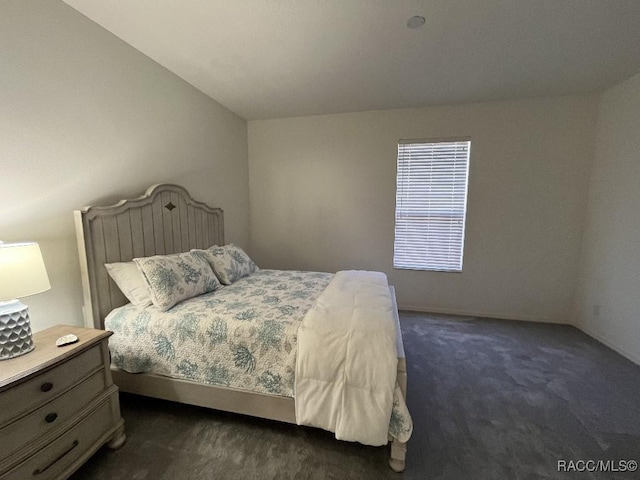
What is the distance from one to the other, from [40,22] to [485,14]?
2710 millimetres

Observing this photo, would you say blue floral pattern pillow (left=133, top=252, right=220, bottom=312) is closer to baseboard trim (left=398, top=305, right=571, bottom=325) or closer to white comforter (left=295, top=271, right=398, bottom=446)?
white comforter (left=295, top=271, right=398, bottom=446)

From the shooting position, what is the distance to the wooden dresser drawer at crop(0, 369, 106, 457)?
107 centimetres

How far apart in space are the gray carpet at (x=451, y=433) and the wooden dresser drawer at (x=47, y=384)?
53 centimetres

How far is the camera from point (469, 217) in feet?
10.7

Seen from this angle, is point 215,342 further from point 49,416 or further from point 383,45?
point 383,45

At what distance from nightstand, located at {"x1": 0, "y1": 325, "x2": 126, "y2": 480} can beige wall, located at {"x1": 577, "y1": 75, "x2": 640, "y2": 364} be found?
4057 millimetres

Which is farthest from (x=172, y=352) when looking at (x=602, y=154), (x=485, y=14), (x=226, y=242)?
(x=602, y=154)

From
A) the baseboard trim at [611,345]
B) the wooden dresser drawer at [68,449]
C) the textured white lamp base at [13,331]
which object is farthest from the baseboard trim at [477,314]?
the textured white lamp base at [13,331]

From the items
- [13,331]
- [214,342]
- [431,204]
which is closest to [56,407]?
[13,331]

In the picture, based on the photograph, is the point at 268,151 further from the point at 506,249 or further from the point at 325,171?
the point at 506,249

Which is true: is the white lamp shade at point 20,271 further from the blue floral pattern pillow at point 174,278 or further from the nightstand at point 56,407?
the blue floral pattern pillow at point 174,278

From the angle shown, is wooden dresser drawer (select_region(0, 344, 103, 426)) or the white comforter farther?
the white comforter

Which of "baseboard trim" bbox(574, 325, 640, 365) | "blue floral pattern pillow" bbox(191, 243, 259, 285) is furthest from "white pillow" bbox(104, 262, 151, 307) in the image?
"baseboard trim" bbox(574, 325, 640, 365)

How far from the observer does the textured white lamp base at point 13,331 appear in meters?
1.20
